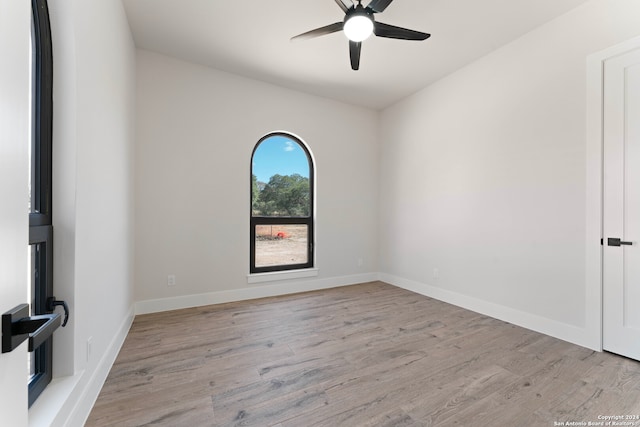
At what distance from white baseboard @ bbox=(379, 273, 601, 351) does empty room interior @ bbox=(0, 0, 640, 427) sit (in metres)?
0.02

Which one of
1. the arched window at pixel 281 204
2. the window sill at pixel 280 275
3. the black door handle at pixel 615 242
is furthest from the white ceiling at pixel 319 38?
the window sill at pixel 280 275

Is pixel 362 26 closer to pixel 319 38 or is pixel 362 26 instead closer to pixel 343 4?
pixel 343 4

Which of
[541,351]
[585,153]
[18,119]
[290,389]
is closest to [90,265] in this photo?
[18,119]

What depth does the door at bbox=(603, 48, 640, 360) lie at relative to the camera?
2.08m

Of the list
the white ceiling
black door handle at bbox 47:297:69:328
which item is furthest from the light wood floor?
the white ceiling

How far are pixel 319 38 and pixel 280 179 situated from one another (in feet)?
6.10

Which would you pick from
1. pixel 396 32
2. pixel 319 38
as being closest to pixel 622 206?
pixel 396 32

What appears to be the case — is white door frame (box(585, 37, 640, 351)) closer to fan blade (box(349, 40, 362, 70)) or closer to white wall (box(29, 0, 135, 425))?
fan blade (box(349, 40, 362, 70))

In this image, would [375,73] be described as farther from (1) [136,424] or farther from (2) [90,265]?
(1) [136,424]

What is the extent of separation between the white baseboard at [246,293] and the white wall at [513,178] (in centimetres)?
97

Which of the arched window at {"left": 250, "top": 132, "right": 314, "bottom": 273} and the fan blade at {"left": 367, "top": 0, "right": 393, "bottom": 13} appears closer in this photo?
the fan blade at {"left": 367, "top": 0, "right": 393, "bottom": 13}

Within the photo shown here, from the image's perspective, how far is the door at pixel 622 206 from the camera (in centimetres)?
208

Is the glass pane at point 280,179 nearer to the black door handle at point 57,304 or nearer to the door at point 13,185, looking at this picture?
the black door handle at point 57,304

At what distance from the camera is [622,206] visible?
2141 millimetres
